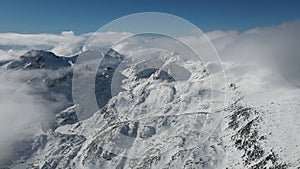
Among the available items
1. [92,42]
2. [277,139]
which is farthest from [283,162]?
[92,42]

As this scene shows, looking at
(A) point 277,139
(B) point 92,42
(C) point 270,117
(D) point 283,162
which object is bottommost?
(B) point 92,42

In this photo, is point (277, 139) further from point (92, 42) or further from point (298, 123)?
point (92, 42)

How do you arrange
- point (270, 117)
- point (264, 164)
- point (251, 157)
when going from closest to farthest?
point (264, 164) < point (251, 157) < point (270, 117)

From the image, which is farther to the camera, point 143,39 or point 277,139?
point 277,139

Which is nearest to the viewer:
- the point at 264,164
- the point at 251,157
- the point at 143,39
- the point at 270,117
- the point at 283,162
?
the point at 143,39

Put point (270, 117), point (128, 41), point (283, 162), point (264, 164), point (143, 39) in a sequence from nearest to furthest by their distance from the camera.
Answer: point (143, 39)
point (128, 41)
point (283, 162)
point (264, 164)
point (270, 117)

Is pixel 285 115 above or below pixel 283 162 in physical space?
above

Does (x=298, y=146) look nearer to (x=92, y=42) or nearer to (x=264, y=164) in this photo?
(x=264, y=164)

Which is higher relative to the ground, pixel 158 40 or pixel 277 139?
pixel 277 139

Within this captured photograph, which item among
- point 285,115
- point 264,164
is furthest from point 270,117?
point 264,164
